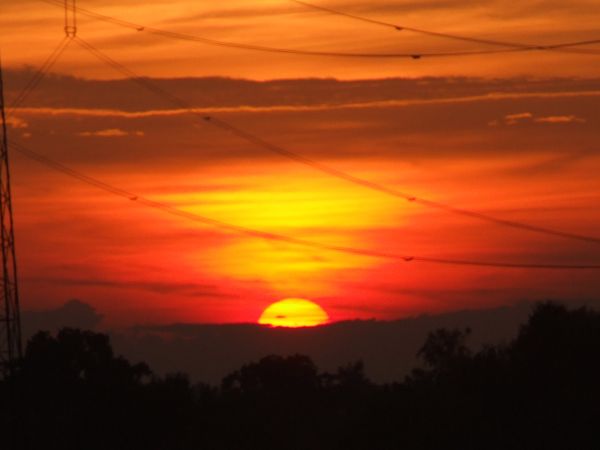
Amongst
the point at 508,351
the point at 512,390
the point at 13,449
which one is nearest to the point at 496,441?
the point at 512,390

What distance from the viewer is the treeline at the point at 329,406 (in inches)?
2721

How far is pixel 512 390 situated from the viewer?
74.8 metres

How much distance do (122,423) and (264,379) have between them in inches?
2165

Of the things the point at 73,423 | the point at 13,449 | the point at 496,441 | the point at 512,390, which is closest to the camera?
the point at 496,441

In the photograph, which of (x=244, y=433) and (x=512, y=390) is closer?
(x=512, y=390)

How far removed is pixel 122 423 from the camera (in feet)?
321

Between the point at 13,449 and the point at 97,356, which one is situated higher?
the point at 97,356

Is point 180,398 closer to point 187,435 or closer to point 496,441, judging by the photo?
point 187,435

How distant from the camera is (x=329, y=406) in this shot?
392 feet

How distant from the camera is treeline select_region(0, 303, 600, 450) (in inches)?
2721

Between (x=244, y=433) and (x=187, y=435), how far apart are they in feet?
15.9

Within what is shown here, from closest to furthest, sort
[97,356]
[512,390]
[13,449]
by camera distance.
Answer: [512,390] < [13,449] < [97,356]

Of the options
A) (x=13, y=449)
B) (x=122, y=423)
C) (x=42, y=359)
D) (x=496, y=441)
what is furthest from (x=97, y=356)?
(x=496, y=441)

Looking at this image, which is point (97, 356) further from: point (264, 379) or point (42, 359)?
point (264, 379)
